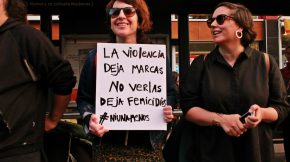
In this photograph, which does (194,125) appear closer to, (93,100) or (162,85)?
(162,85)

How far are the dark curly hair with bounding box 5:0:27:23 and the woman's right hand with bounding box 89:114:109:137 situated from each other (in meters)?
0.71

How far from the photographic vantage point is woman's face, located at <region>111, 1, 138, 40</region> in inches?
118

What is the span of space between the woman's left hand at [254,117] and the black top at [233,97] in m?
0.16

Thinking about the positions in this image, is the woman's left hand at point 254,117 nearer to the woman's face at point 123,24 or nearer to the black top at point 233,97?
the black top at point 233,97

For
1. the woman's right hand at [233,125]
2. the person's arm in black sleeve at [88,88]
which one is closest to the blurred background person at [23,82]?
the person's arm in black sleeve at [88,88]

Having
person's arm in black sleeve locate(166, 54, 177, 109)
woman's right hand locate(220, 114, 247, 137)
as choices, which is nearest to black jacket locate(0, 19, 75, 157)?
person's arm in black sleeve locate(166, 54, 177, 109)

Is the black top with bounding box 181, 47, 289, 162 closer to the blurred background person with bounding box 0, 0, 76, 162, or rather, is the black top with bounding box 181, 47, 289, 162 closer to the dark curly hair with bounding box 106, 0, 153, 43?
the dark curly hair with bounding box 106, 0, 153, 43

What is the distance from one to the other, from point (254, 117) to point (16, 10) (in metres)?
1.51

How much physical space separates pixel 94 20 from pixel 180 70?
1.44 metres

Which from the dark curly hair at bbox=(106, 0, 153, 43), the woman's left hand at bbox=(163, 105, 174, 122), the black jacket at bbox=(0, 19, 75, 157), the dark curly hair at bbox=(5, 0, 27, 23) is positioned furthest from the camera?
the dark curly hair at bbox=(106, 0, 153, 43)

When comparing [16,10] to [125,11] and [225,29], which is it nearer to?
[125,11]

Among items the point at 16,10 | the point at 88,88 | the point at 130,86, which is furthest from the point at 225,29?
the point at 16,10

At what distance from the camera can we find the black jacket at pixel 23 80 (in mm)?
2561

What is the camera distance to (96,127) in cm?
280
